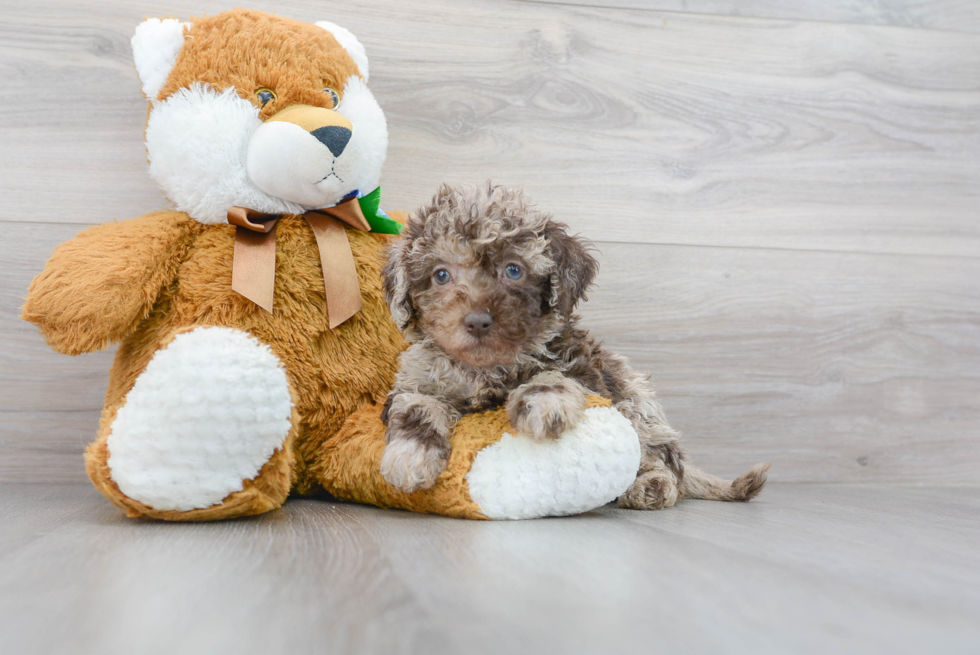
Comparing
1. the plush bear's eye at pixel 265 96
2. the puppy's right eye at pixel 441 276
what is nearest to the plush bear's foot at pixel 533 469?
the puppy's right eye at pixel 441 276

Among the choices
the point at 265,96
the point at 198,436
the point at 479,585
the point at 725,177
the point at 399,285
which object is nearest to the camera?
the point at 479,585

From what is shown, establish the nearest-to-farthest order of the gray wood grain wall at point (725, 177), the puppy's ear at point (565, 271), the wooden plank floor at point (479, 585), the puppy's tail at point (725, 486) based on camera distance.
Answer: the wooden plank floor at point (479, 585) → the puppy's ear at point (565, 271) → the puppy's tail at point (725, 486) → the gray wood grain wall at point (725, 177)

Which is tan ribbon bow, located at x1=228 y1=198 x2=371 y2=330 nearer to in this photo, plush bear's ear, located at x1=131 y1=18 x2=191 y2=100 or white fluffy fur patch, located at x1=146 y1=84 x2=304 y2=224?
white fluffy fur patch, located at x1=146 y1=84 x2=304 y2=224

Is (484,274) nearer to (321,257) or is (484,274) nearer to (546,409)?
(546,409)

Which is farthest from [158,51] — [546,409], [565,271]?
[546,409]

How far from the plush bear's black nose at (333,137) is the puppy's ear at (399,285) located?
219 millimetres

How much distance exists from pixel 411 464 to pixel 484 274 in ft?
1.09

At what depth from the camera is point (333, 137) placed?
135cm

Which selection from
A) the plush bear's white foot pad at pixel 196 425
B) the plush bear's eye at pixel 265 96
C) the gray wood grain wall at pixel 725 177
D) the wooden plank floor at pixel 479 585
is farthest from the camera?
the gray wood grain wall at pixel 725 177

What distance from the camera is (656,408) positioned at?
4.82 feet

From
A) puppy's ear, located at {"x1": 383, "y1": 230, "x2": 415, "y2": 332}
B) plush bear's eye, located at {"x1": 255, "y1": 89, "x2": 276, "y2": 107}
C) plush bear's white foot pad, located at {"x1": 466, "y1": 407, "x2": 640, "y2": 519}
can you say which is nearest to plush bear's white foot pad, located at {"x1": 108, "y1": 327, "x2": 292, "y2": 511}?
puppy's ear, located at {"x1": 383, "y1": 230, "x2": 415, "y2": 332}

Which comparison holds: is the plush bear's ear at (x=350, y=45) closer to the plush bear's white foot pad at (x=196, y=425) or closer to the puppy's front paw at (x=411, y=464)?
the plush bear's white foot pad at (x=196, y=425)

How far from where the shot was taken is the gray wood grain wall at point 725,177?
1730 mm

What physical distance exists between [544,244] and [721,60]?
106 centimetres
